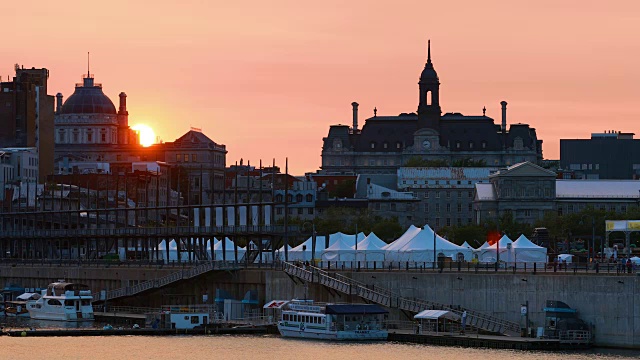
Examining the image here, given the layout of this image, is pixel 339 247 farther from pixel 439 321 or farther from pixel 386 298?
pixel 439 321

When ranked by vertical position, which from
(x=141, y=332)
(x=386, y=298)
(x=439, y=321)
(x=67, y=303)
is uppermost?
(x=386, y=298)

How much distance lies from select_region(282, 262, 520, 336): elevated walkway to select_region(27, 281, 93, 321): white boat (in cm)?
1634

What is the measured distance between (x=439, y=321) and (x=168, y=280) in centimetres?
3235

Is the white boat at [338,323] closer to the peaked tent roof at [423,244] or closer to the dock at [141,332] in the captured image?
the dock at [141,332]

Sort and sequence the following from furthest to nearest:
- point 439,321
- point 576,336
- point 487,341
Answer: point 439,321, point 487,341, point 576,336

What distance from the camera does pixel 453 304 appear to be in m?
118

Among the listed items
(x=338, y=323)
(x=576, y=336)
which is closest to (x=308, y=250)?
(x=338, y=323)

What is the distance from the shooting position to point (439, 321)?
115 metres

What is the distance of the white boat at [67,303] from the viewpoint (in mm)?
137375

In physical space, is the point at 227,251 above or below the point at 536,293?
above

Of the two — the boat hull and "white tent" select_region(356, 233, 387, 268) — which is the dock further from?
"white tent" select_region(356, 233, 387, 268)

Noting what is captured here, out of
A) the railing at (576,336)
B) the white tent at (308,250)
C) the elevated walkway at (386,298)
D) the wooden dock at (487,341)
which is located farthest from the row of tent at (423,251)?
the railing at (576,336)

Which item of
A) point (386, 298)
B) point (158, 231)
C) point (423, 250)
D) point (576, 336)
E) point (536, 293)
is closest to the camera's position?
point (576, 336)

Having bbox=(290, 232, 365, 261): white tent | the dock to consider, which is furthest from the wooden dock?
bbox=(290, 232, 365, 261): white tent
